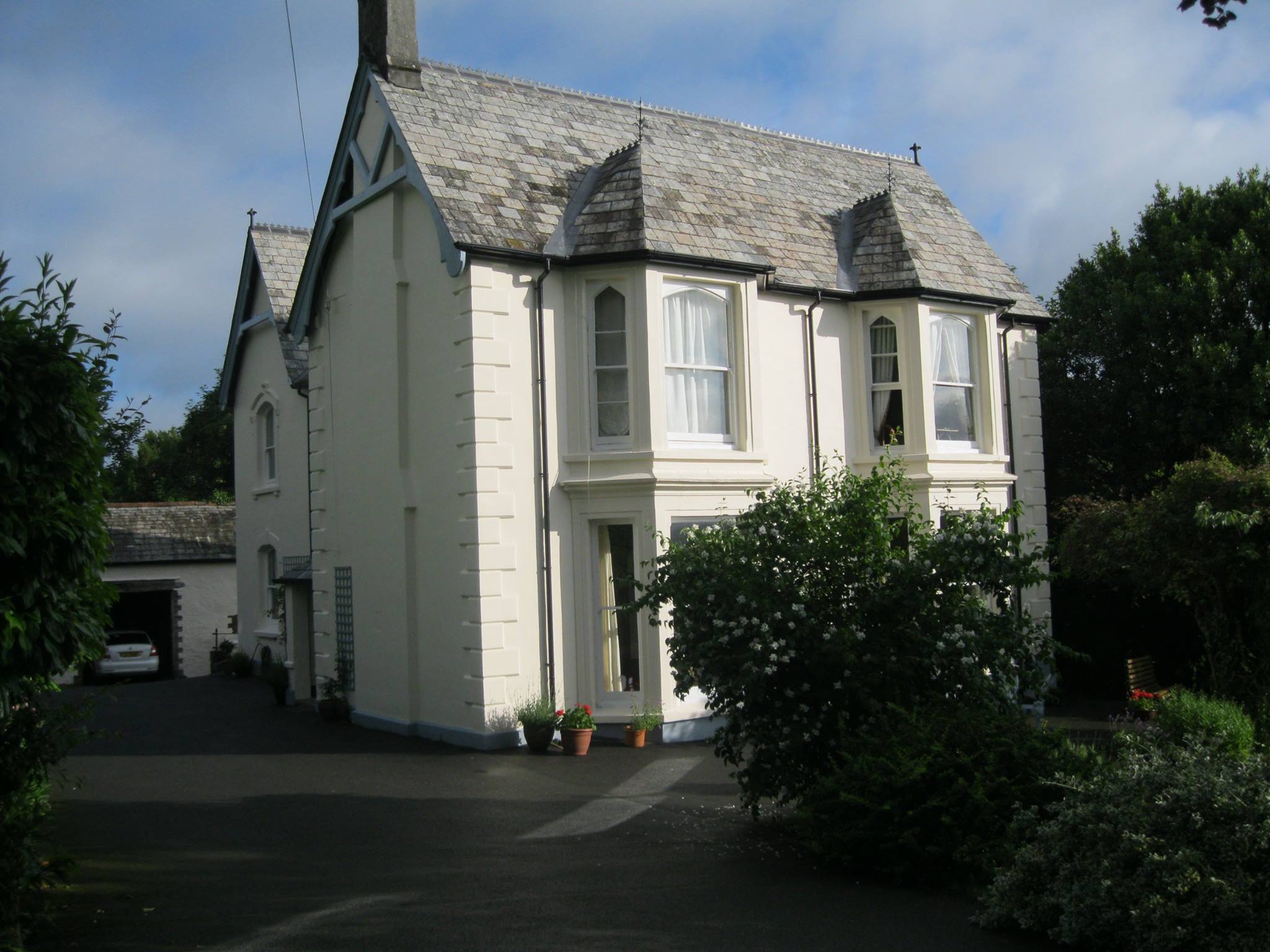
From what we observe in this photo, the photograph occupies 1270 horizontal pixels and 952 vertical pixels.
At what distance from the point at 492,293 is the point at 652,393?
8.25ft

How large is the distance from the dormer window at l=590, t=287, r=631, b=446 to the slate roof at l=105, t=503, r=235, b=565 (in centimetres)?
2147

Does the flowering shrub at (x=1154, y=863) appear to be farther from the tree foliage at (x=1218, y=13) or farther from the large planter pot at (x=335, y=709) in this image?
the large planter pot at (x=335, y=709)

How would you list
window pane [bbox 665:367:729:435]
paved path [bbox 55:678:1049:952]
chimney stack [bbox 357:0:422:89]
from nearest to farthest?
paved path [bbox 55:678:1049:952], window pane [bbox 665:367:729:435], chimney stack [bbox 357:0:422:89]

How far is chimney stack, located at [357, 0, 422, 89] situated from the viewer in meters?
17.5

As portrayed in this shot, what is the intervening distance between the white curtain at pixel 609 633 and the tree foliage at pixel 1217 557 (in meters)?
6.92

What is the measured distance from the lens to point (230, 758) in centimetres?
1538

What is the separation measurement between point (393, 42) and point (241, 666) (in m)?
15.8

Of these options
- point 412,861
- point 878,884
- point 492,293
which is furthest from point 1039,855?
point 492,293

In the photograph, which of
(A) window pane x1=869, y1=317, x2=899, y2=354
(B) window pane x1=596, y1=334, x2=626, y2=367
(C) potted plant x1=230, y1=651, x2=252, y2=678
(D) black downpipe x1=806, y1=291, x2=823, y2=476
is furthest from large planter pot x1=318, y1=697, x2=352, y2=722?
(A) window pane x1=869, y1=317, x2=899, y2=354

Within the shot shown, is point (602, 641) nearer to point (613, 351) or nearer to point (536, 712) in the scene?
point (536, 712)

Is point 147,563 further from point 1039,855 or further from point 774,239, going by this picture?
point 1039,855

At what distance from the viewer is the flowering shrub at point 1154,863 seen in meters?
6.55

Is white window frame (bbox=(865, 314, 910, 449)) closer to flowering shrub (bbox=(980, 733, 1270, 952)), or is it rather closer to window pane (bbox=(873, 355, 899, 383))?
window pane (bbox=(873, 355, 899, 383))

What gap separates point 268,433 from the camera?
2697cm
